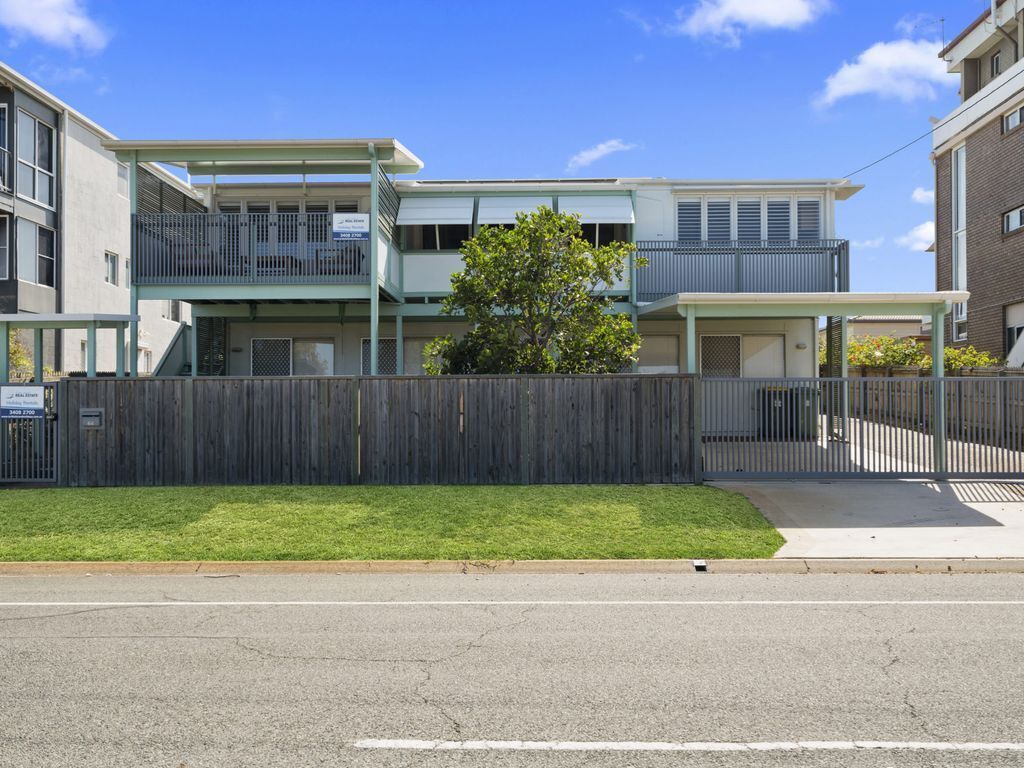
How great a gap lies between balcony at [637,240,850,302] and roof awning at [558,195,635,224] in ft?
3.13

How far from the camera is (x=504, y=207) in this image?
19328mm

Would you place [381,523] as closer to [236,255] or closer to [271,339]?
[236,255]

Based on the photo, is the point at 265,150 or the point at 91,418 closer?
the point at 91,418

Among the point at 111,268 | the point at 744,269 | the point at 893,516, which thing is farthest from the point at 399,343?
the point at 111,268

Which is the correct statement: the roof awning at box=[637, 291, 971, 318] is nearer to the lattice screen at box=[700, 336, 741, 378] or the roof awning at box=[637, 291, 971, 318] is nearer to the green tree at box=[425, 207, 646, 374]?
the green tree at box=[425, 207, 646, 374]

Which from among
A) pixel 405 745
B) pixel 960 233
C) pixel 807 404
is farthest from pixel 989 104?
pixel 405 745

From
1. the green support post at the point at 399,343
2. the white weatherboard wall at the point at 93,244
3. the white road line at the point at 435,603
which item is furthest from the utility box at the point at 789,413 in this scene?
the white weatherboard wall at the point at 93,244

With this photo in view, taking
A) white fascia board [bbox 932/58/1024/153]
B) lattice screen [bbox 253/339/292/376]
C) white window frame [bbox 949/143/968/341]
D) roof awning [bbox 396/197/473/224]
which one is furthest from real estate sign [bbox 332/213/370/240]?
white window frame [bbox 949/143/968/341]

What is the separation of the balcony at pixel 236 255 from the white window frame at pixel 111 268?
12105 mm

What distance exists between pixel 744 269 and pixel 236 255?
10861 mm

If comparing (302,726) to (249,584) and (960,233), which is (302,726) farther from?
(960,233)

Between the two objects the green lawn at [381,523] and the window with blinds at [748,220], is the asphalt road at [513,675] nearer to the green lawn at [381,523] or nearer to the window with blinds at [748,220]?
the green lawn at [381,523]

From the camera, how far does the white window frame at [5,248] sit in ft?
74.3

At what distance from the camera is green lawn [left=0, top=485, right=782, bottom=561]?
9367 mm
